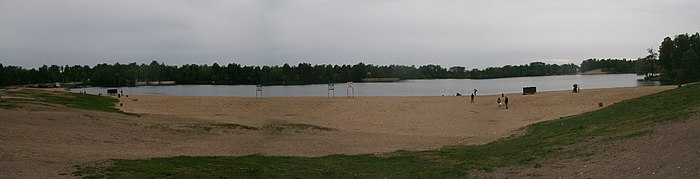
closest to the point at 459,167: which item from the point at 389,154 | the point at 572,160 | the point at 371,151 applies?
the point at 572,160

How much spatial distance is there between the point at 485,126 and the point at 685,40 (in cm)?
8723

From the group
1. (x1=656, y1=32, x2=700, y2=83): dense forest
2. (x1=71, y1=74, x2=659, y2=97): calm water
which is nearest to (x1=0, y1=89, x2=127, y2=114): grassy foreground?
(x1=71, y1=74, x2=659, y2=97): calm water

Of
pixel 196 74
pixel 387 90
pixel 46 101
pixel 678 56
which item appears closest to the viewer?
pixel 46 101

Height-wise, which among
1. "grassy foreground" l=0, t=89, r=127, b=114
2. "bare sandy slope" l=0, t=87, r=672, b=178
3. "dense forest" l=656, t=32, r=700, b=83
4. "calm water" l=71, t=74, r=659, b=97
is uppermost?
"dense forest" l=656, t=32, r=700, b=83

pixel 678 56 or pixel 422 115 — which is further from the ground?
pixel 678 56

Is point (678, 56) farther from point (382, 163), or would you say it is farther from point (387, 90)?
point (382, 163)

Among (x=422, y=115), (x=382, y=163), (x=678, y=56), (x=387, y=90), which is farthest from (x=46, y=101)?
(x=678, y=56)

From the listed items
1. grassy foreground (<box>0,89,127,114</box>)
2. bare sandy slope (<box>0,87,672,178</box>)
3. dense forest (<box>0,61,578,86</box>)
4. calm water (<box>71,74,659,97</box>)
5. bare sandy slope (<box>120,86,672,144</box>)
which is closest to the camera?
bare sandy slope (<box>0,87,672,178</box>)

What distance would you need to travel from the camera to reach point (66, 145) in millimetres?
16578

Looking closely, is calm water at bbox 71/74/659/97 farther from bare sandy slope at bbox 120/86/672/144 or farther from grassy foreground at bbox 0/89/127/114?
grassy foreground at bbox 0/89/127/114

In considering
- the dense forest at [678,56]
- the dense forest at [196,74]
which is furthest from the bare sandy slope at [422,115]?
the dense forest at [196,74]

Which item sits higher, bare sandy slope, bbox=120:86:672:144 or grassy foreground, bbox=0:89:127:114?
grassy foreground, bbox=0:89:127:114

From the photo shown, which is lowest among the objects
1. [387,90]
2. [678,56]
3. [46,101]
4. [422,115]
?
[387,90]

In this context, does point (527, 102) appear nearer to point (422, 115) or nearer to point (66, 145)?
point (422, 115)
